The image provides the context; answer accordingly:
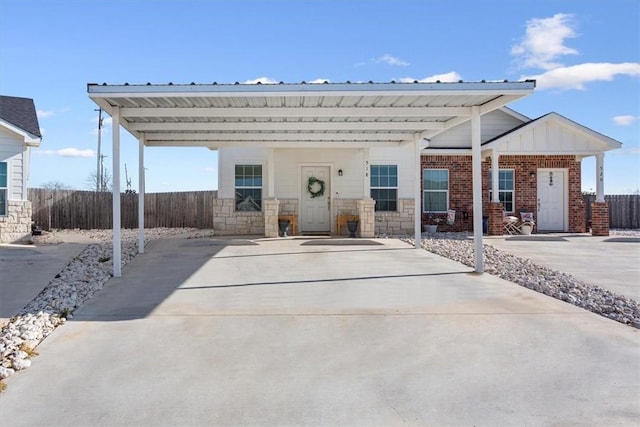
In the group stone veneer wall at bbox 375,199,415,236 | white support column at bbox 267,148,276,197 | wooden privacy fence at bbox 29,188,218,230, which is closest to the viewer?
white support column at bbox 267,148,276,197

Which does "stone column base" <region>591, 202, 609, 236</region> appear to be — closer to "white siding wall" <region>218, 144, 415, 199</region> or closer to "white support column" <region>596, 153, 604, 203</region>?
"white support column" <region>596, 153, 604, 203</region>

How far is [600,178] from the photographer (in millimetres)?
15883

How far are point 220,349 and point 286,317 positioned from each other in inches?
45.2

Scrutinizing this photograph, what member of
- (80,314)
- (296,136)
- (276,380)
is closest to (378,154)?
(296,136)

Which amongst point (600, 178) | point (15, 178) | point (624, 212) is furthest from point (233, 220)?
point (624, 212)

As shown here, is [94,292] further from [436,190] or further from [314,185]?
[436,190]

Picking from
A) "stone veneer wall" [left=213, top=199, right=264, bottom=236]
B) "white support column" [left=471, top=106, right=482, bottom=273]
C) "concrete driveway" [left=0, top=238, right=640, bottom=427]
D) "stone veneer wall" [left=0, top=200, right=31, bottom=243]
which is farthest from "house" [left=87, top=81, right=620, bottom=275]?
"stone veneer wall" [left=0, top=200, right=31, bottom=243]

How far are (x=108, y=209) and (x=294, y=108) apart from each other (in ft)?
48.3

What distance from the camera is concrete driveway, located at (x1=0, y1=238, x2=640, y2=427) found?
10.9 ft

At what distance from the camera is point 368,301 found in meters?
6.26

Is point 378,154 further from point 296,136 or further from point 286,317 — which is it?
point 286,317

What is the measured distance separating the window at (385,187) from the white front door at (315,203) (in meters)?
1.60

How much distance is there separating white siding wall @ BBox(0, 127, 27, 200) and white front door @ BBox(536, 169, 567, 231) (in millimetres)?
16676

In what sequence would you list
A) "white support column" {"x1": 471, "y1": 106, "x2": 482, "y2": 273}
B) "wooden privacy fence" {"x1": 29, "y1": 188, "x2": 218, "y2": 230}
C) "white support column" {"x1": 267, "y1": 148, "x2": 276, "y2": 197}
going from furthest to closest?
"wooden privacy fence" {"x1": 29, "y1": 188, "x2": 218, "y2": 230} < "white support column" {"x1": 267, "y1": 148, "x2": 276, "y2": 197} < "white support column" {"x1": 471, "y1": 106, "x2": 482, "y2": 273}
